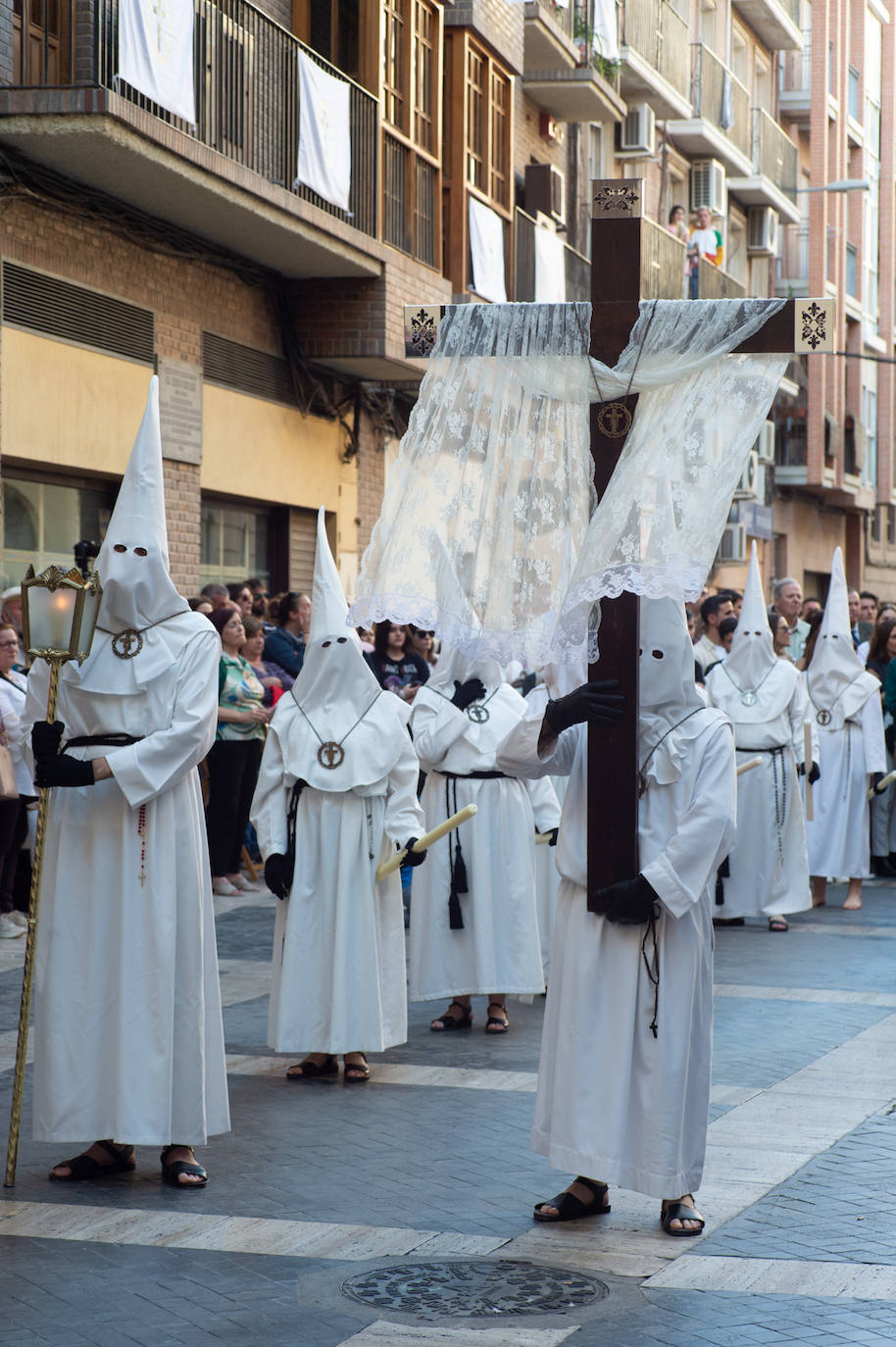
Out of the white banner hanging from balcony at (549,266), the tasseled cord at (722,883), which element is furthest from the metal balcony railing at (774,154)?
the tasseled cord at (722,883)

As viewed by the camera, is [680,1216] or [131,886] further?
[131,886]

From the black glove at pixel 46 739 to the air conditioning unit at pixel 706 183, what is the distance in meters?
30.8

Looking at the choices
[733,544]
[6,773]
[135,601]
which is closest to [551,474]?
[135,601]

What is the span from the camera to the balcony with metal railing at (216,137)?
43.4ft

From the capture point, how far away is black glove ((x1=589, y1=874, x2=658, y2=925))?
5812mm

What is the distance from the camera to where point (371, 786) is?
8352mm

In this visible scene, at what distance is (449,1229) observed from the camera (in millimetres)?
5887

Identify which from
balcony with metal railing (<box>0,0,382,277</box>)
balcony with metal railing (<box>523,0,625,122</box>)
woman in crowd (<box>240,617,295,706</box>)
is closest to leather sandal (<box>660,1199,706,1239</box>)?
woman in crowd (<box>240,617,295,706</box>)

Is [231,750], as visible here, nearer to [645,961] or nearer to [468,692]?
[468,692]

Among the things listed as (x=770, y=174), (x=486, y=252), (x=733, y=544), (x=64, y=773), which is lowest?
(x=64, y=773)

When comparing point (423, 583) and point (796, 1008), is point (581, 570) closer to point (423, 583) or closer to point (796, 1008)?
point (423, 583)

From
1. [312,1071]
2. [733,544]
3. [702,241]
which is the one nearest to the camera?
[312,1071]

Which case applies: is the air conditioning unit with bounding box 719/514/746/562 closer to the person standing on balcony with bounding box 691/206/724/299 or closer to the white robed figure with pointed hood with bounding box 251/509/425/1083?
the person standing on balcony with bounding box 691/206/724/299

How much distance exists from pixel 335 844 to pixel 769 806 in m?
5.85
